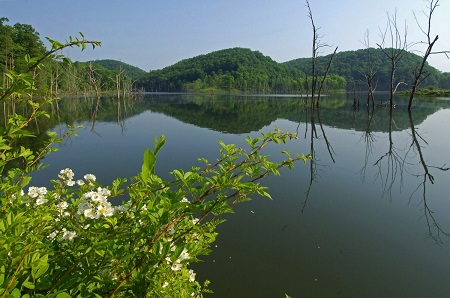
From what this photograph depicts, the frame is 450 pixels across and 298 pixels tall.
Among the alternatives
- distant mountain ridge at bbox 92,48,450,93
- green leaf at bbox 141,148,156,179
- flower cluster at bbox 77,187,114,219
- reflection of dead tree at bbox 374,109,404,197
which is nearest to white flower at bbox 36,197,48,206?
flower cluster at bbox 77,187,114,219

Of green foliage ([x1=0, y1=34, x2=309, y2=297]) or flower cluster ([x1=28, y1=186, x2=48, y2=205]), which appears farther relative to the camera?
flower cluster ([x1=28, y1=186, x2=48, y2=205])

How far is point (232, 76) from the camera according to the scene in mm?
119812

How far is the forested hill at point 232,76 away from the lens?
383ft

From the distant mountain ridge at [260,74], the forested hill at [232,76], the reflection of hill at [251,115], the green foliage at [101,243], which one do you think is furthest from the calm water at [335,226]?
the forested hill at [232,76]

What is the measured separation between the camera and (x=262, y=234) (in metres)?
3.79

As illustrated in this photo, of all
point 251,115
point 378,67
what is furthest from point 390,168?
point 378,67

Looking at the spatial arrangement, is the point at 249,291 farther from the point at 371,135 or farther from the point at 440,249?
the point at 371,135

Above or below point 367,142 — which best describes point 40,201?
above

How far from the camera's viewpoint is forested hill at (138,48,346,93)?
383 ft

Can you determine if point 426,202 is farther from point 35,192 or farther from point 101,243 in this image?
point 35,192

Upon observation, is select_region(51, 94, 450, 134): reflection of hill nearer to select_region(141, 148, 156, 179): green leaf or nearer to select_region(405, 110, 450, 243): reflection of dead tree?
select_region(405, 110, 450, 243): reflection of dead tree

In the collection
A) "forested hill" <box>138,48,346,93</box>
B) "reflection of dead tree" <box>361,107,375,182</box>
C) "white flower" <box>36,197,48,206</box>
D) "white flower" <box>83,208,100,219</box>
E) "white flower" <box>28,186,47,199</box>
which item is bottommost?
"reflection of dead tree" <box>361,107,375,182</box>

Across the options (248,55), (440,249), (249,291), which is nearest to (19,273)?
(249,291)

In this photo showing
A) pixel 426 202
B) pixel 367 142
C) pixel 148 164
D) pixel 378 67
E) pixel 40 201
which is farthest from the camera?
pixel 378 67
